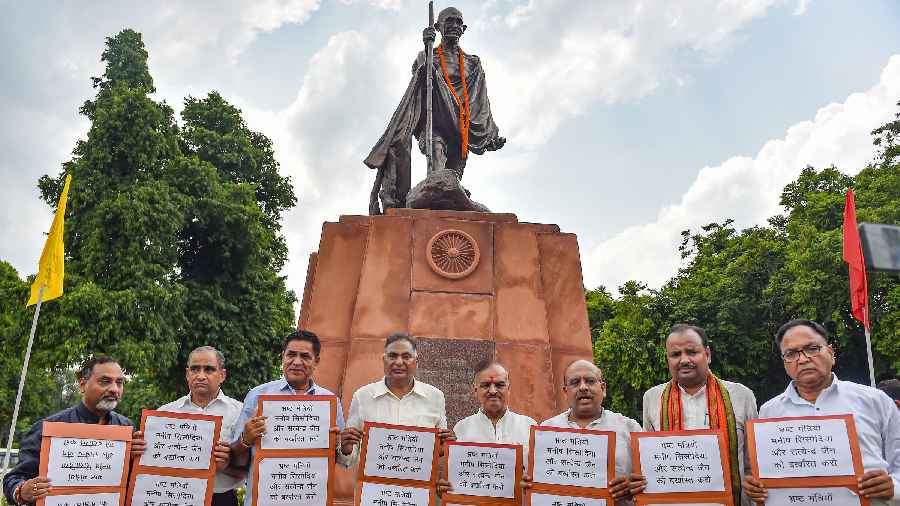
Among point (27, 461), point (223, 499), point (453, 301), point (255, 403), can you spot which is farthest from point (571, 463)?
point (453, 301)

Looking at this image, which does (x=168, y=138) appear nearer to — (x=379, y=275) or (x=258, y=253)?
(x=258, y=253)

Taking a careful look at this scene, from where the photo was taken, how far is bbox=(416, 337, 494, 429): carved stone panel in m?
6.06

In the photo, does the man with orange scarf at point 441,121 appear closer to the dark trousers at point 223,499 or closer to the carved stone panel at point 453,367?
the carved stone panel at point 453,367

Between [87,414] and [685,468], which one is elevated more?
[87,414]

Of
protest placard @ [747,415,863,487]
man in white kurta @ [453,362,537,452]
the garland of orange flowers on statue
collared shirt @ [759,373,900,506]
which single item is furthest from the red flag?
man in white kurta @ [453,362,537,452]

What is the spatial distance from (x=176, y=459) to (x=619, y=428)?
2.34m

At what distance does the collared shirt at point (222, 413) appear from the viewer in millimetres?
4039

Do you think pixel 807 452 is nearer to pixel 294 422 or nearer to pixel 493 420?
pixel 493 420

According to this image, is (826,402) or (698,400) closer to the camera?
(826,402)

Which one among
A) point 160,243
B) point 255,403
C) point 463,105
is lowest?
point 255,403

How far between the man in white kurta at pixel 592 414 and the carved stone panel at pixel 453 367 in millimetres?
2345

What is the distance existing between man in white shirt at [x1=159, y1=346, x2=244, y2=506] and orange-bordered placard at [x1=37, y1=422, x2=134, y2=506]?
36cm

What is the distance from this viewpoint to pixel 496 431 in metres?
3.94

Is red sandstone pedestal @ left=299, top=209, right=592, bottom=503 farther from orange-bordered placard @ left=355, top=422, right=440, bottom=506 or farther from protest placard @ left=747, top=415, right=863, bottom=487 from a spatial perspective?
protest placard @ left=747, top=415, right=863, bottom=487
